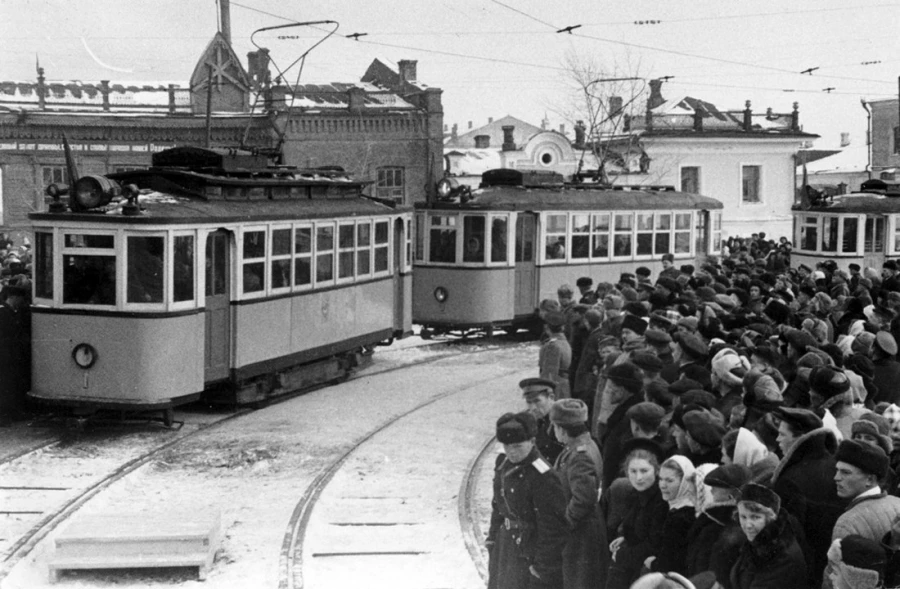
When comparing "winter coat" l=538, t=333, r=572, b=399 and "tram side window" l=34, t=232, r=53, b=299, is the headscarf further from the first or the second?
"tram side window" l=34, t=232, r=53, b=299

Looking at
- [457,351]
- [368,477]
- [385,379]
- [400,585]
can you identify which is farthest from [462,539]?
[457,351]

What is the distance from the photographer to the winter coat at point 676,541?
6117mm

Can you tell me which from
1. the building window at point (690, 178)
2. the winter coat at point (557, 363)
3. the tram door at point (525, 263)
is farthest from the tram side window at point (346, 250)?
the building window at point (690, 178)

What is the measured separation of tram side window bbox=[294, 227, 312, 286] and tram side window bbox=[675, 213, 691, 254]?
10.9 metres

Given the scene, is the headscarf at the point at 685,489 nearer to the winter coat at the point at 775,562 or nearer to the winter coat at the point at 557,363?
the winter coat at the point at 775,562

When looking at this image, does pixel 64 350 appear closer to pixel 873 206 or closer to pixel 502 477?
pixel 502 477

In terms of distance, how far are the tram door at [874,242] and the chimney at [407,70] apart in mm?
20485

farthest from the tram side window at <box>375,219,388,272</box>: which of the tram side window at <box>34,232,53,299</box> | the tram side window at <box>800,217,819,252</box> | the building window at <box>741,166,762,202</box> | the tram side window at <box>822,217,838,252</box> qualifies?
the building window at <box>741,166,762,202</box>

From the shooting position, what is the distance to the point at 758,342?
10.1 meters

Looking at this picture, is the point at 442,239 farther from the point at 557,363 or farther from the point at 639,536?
the point at 639,536

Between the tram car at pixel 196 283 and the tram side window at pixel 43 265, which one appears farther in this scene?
the tram side window at pixel 43 265

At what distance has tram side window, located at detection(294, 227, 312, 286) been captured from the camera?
15805 millimetres

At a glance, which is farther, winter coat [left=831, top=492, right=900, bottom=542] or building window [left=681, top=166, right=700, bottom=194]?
building window [left=681, top=166, right=700, bottom=194]

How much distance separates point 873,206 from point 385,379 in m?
11.6
